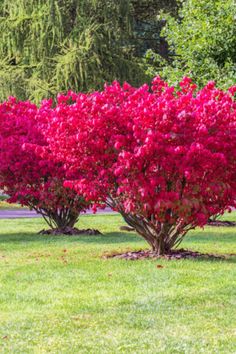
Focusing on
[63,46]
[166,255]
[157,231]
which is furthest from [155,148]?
[63,46]

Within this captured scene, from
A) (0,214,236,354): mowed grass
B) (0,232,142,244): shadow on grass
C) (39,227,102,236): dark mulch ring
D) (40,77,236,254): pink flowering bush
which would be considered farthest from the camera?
(39,227,102,236): dark mulch ring

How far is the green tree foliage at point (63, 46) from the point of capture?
88.9ft

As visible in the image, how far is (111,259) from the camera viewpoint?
407 inches

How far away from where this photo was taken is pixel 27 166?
46.1 ft

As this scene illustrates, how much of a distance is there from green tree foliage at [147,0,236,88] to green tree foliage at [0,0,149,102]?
7.93m

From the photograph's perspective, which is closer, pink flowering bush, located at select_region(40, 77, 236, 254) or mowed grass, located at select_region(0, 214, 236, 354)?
mowed grass, located at select_region(0, 214, 236, 354)

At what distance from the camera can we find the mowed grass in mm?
5527

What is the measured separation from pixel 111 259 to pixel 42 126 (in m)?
4.37

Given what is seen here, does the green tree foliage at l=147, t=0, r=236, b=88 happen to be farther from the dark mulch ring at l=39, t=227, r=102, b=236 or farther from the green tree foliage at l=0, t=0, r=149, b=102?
the green tree foliage at l=0, t=0, r=149, b=102

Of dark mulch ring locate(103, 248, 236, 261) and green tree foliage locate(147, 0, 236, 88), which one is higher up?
green tree foliage locate(147, 0, 236, 88)

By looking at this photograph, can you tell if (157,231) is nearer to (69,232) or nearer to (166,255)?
(166,255)

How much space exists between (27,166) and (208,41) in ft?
23.5

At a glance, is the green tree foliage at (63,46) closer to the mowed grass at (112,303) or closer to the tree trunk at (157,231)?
Result: the mowed grass at (112,303)

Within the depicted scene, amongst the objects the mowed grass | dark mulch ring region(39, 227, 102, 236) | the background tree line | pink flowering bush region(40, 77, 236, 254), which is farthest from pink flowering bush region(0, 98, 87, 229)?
the background tree line
